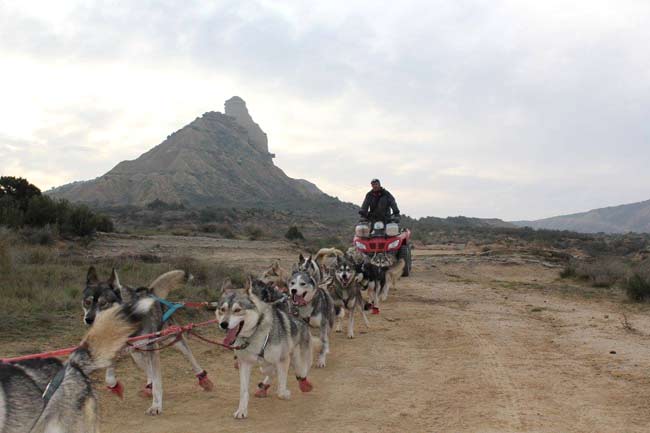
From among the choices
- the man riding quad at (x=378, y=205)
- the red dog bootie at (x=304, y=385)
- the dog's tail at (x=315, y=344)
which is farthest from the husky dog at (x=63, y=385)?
the man riding quad at (x=378, y=205)

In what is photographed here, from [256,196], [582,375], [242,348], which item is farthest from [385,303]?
[256,196]

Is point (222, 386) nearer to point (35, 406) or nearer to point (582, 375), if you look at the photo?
point (35, 406)

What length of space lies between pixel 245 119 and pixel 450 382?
13753 cm

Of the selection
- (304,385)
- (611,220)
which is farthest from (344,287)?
(611,220)

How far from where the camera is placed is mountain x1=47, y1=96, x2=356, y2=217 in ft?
253

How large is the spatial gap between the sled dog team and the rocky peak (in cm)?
11852

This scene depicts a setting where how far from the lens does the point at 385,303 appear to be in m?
12.7

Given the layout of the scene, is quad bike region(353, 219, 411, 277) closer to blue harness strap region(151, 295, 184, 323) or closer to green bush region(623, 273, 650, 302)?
green bush region(623, 273, 650, 302)

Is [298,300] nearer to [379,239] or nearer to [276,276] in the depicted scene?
[276,276]

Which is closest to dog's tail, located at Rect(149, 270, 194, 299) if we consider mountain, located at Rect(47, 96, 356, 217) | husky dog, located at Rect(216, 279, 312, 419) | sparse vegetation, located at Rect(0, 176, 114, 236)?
husky dog, located at Rect(216, 279, 312, 419)

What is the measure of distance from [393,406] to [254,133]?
131254 mm

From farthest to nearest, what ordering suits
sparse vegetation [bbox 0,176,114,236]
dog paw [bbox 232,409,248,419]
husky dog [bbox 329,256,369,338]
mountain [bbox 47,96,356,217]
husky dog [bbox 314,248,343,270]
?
mountain [bbox 47,96,356,217] < sparse vegetation [bbox 0,176,114,236] < husky dog [bbox 314,248,343,270] < husky dog [bbox 329,256,369,338] < dog paw [bbox 232,409,248,419]

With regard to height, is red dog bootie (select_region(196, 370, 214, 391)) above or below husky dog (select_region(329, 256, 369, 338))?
below

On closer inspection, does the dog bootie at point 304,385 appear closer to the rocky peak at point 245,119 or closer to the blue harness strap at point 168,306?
the blue harness strap at point 168,306
